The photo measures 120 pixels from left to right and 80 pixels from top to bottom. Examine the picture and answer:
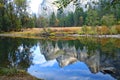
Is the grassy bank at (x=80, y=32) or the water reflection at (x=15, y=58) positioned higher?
the water reflection at (x=15, y=58)

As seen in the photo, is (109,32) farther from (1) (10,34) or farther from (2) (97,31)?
(1) (10,34)

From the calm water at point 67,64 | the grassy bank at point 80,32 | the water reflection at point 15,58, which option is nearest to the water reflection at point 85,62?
the calm water at point 67,64

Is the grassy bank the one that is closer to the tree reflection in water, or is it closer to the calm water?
the tree reflection in water

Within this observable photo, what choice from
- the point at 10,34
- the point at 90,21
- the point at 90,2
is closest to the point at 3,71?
the point at 90,2

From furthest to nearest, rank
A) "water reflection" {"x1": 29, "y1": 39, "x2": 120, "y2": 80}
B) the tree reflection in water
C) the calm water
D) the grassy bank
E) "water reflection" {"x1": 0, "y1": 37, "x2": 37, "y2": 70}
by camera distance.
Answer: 1. the grassy bank
2. "water reflection" {"x1": 0, "y1": 37, "x2": 37, "y2": 70}
3. the tree reflection in water
4. "water reflection" {"x1": 29, "y1": 39, "x2": 120, "y2": 80}
5. the calm water

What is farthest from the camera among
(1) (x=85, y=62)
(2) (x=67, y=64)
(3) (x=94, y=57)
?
(3) (x=94, y=57)

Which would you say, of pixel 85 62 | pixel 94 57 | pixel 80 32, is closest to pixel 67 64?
pixel 85 62

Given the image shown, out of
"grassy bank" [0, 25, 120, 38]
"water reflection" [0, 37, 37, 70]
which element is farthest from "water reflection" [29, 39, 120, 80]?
"grassy bank" [0, 25, 120, 38]

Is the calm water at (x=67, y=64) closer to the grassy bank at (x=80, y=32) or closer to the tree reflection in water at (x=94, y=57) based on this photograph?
the tree reflection in water at (x=94, y=57)

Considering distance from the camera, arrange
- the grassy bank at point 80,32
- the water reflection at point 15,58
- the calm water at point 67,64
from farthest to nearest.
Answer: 1. the grassy bank at point 80,32
2. the water reflection at point 15,58
3. the calm water at point 67,64

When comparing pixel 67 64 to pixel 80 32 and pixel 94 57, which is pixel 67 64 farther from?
pixel 80 32

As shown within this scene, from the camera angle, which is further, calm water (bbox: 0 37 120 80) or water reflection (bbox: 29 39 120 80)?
water reflection (bbox: 29 39 120 80)

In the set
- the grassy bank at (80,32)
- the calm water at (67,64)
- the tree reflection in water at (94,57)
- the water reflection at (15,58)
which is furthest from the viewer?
the grassy bank at (80,32)

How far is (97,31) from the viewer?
147m
